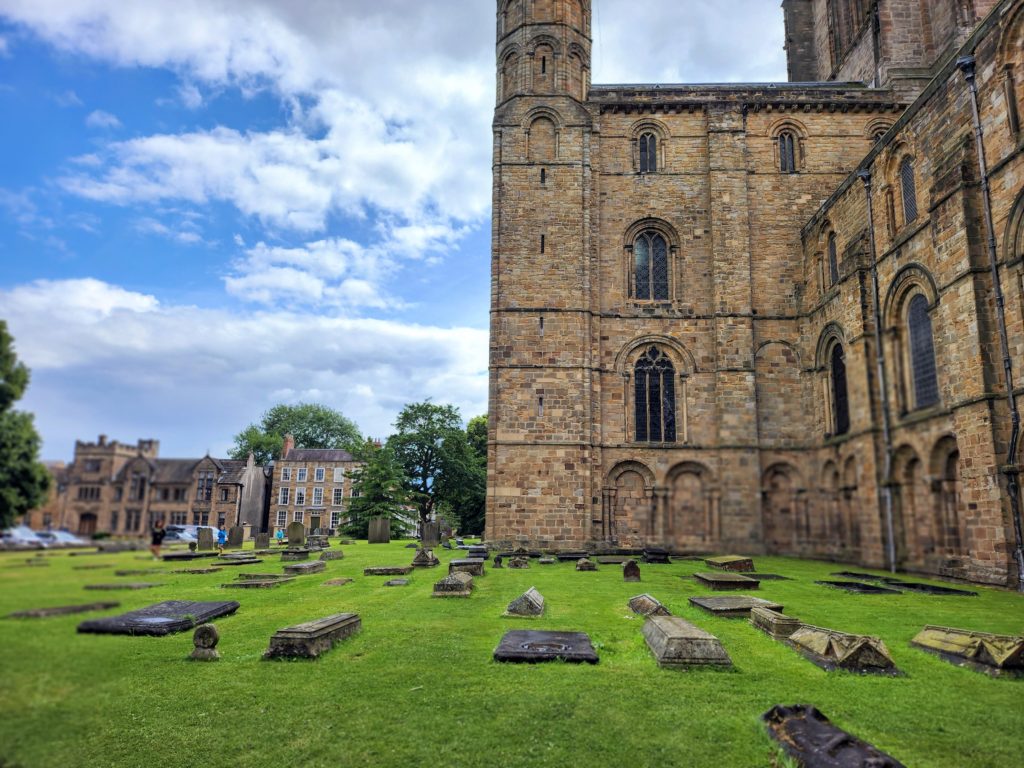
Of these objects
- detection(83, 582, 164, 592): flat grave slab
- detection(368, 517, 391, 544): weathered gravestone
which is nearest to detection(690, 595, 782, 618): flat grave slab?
detection(83, 582, 164, 592): flat grave slab

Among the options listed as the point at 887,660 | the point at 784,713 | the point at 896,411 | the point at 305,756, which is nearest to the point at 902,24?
the point at 896,411

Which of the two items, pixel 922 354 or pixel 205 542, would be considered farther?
pixel 205 542

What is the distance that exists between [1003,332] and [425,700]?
14.8 meters

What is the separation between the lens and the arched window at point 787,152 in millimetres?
26062

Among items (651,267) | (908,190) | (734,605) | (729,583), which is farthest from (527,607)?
(651,267)

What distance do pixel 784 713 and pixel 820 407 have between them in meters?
20.8

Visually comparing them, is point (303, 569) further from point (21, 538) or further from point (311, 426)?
point (311, 426)

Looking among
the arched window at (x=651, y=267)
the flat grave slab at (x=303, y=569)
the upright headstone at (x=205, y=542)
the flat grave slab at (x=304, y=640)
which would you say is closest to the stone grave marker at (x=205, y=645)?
the flat grave slab at (x=304, y=640)

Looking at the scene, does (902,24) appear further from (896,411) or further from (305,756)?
(305,756)

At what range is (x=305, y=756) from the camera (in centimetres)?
414

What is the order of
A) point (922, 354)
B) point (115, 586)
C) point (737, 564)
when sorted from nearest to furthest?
1. point (115, 586)
2. point (737, 564)
3. point (922, 354)

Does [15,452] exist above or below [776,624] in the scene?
above

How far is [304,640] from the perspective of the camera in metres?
6.57

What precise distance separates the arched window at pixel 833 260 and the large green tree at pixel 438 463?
2777cm
